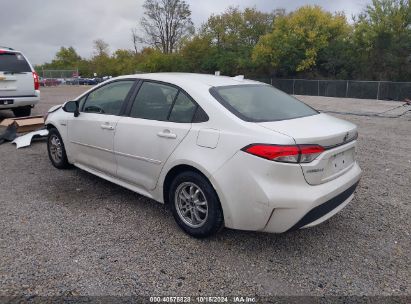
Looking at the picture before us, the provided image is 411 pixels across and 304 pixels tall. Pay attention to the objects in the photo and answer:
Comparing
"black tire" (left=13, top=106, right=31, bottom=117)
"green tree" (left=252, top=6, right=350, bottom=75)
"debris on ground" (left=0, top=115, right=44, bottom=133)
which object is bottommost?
"debris on ground" (left=0, top=115, right=44, bottom=133)

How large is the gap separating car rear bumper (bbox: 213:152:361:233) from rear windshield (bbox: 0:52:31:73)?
7.54 m

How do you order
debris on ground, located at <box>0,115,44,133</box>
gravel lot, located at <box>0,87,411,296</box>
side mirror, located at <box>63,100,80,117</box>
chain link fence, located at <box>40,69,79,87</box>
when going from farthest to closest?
chain link fence, located at <box>40,69,79,87</box> → debris on ground, located at <box>0,115,44,133</box> → side mirror, located at <box>63,100,80,117</box> → gravel lot, located at <box>0,87,411,296</box>

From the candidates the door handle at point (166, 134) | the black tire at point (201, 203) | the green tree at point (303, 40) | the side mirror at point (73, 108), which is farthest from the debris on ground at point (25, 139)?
the green tree at point (303, 40)

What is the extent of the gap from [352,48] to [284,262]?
36.1 meters

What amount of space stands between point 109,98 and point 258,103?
6.21 ft

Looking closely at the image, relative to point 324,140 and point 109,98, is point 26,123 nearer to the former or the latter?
point 109,98

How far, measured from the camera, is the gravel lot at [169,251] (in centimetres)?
263

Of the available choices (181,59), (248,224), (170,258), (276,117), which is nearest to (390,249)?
(248,224)

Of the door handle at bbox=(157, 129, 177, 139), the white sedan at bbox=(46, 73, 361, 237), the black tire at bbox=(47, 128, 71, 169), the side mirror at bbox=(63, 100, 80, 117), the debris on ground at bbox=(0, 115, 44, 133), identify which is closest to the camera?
the white sedan at bbox=(46, 73, 361, 237)

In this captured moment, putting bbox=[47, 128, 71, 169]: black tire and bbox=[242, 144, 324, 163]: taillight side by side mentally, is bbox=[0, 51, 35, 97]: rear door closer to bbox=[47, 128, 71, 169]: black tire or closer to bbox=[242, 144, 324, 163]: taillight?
bbox=[47, 128, 71, 169]: black tire

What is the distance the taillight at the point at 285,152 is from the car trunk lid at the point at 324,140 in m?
0.04

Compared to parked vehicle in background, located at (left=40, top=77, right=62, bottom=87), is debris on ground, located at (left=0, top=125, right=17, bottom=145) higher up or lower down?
lower down

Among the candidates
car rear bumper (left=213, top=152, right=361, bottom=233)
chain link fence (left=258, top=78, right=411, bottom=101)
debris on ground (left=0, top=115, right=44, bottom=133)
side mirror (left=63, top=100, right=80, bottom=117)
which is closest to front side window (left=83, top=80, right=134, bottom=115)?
side mirror (left=63, top=100, right=80, bottom=117)

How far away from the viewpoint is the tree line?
32062 mm
